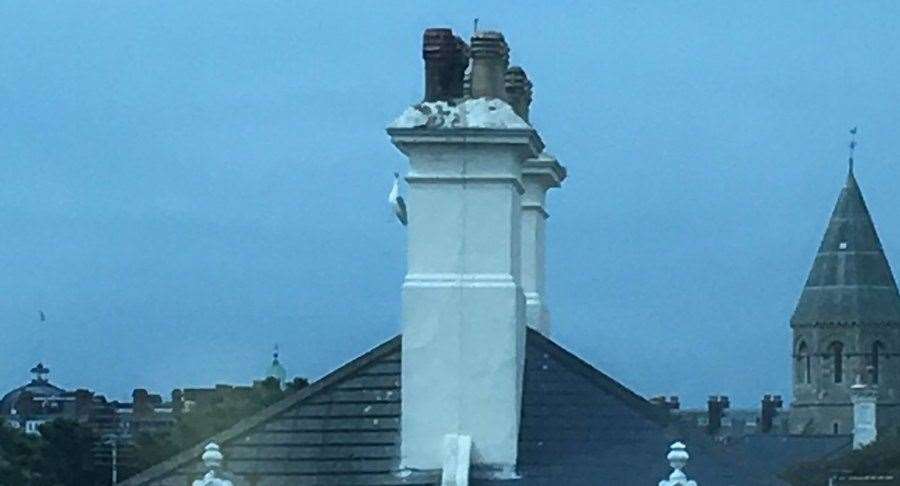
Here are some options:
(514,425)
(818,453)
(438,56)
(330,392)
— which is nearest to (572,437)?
(514,425)

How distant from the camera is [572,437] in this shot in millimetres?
18094

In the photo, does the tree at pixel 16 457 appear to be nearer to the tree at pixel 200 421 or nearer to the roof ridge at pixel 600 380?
the tree at pixel 200 421

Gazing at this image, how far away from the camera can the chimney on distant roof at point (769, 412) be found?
162 metres

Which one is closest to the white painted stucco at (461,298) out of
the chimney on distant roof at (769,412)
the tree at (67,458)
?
the tree at (67,458)

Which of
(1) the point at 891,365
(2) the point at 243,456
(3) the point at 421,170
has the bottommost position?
(2) the point at 243,456

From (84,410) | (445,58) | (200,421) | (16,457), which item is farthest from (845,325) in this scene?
(445,58)

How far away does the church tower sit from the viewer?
16662 cm

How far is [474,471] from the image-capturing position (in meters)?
17.8

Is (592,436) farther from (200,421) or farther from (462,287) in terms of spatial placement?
(200,421)

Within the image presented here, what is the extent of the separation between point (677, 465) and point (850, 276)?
151299mm

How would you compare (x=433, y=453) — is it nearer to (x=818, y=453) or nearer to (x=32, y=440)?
(x=32, y=440)

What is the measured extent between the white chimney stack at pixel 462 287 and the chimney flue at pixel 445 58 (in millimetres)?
688

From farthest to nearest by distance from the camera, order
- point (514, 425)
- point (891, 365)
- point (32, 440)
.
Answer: point (891, 365) < point (32, 440) < point (514, 425)

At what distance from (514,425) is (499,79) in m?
2.56
